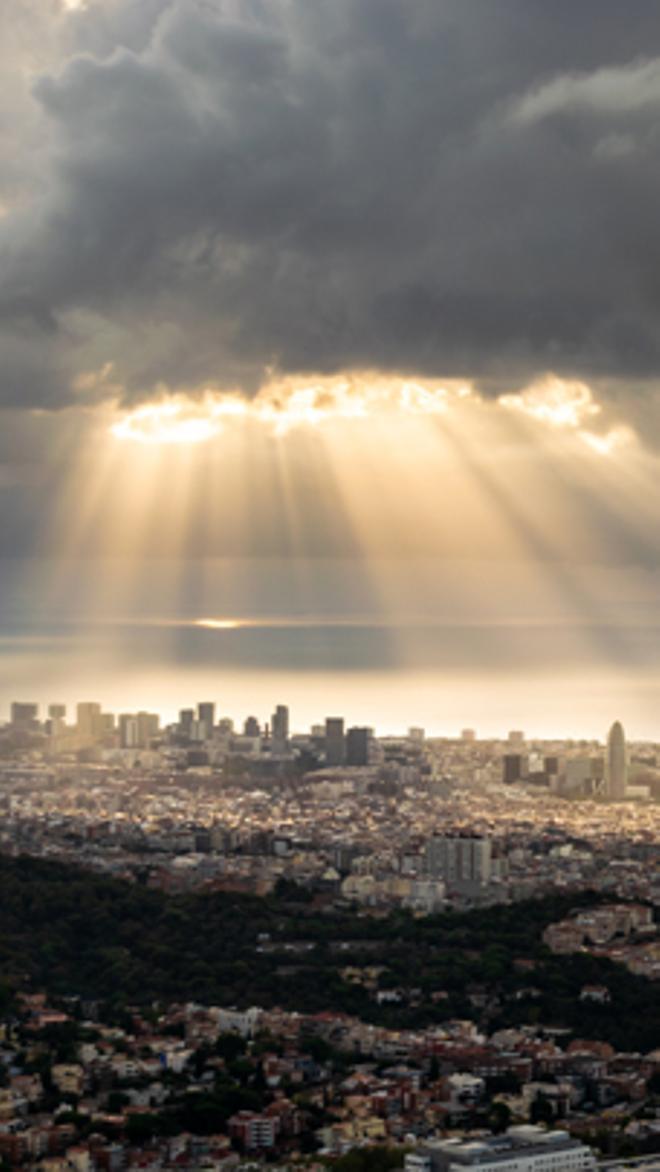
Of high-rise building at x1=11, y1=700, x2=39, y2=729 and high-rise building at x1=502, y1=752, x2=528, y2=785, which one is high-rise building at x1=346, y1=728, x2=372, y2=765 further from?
high-rise building at x1=11, y1=700, x2=39, y2=729

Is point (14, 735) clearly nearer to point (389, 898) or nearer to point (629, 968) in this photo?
point (389, 898)

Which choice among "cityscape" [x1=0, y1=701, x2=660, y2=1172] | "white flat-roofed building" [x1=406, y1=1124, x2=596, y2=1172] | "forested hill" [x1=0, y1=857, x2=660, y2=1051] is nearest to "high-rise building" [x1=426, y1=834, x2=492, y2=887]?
"cityscape" [x1=0, y1=701, x2=660, y2=1172]

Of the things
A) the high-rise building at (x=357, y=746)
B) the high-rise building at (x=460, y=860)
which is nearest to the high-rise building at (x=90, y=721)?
the high-rise building at (x=357, y=746)

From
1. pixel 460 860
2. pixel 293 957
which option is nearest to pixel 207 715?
pixel 460 860

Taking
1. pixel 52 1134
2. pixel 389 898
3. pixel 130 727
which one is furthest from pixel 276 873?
pixel 130 727

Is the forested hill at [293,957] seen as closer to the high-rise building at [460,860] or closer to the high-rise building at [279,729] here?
the high-rise building at [460,860]

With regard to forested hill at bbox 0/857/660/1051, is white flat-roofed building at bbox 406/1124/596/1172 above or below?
below
